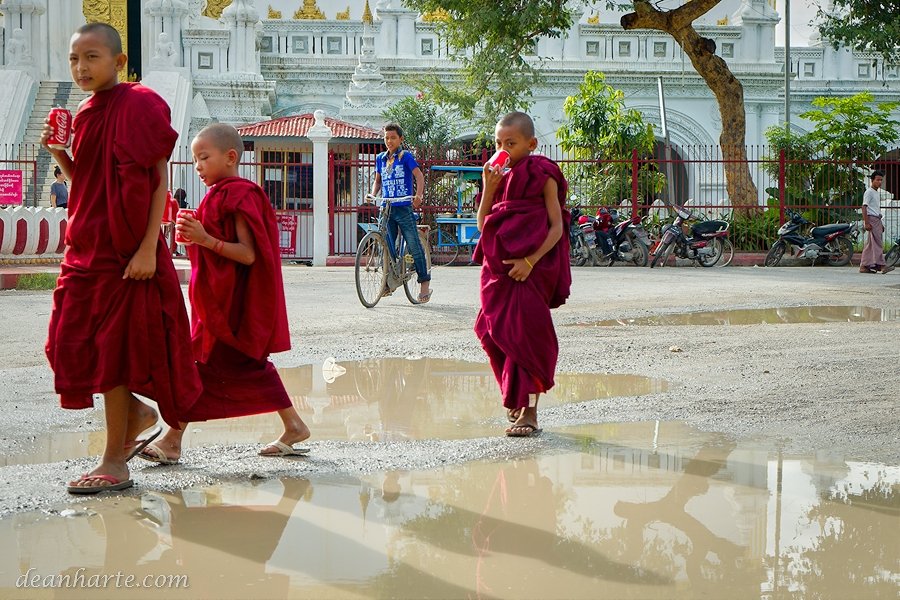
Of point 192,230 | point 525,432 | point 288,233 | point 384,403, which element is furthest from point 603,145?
point 192,230

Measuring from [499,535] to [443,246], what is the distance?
617 inches

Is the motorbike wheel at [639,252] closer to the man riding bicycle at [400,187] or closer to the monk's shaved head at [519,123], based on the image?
the man riding bicycle at [400,187]

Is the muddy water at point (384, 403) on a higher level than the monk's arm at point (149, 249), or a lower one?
lower

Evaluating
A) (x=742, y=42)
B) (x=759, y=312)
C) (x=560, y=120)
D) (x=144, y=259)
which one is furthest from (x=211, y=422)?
(x=742, y=42)

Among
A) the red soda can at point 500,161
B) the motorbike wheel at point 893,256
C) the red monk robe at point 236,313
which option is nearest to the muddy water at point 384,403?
the red monk robe at point 236,313

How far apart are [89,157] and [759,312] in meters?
7.35

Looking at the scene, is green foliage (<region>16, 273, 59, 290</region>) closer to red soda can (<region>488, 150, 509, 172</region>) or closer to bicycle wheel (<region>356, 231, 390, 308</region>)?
bicycle wheel (<region>356, 231, 390, 308</region>)

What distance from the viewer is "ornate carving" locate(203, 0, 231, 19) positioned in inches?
1064

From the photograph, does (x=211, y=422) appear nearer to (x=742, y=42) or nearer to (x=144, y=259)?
(x=144, y=259)

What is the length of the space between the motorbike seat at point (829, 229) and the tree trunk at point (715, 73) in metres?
1.84

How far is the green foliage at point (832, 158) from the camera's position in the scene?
66.0 feet

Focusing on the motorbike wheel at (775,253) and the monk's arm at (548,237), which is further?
the motorbike wheel at (775,253)

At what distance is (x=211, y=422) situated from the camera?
5.24 meters

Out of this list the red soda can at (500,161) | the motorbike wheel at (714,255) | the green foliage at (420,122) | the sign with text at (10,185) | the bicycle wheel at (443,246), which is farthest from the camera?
the green foliage at (420,122)
